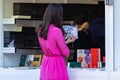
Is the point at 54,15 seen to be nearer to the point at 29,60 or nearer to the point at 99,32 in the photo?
the point at 99,32

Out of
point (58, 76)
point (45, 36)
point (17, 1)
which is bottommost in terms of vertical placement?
point (58, 76)

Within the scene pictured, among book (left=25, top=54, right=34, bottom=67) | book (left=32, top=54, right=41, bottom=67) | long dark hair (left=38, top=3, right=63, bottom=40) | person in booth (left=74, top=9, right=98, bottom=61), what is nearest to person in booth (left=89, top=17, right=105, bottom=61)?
person in booth (left=74, top=9, right=98, bottom=61)

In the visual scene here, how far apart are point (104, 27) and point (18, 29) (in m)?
1.25

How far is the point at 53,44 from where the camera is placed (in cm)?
507

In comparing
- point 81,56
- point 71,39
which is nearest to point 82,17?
point 71,39

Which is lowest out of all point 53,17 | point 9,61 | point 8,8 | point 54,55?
point 9,61

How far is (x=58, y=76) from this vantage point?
16.7ft

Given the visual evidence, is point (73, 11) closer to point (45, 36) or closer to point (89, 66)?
point (89, 66)

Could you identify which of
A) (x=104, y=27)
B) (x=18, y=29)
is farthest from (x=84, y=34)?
(x=18, y=29)

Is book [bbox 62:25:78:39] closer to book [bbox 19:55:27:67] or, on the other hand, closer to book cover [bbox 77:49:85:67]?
book cover [bbox 77:49:85:67]

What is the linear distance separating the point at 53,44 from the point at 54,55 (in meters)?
0.15

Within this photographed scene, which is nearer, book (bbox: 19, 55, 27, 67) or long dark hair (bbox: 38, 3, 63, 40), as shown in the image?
long dark hair (bbox: 38, 3, 63, 40)

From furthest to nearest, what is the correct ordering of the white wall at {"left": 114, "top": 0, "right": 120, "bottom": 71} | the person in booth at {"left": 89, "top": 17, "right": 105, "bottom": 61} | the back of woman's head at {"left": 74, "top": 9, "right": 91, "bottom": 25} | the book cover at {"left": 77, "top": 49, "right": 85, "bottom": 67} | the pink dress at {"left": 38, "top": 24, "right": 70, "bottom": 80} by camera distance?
the back of woman's head at {"left": 74, "top": 9, "right": 91, "bottom": 25}, the book cover at {"left": 77, "top": 49, "right": 85, "bottom": 67}, the person in booth at {"left": 89, "top": 17, "right": 105, "bottom": 61}, the white wall at {"left": 114, "top": 0, "right": 120, "bottom": 71}, the pink dress at {"left": 38, "top": 24, "right": 70, "bottom": 80}

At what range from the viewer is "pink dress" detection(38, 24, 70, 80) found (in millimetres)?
5043
